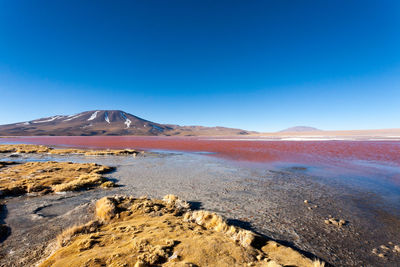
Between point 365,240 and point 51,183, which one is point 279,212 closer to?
point 365,240

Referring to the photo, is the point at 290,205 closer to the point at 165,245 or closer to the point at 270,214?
the point at 270,214

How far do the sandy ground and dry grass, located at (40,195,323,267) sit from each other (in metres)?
0.97

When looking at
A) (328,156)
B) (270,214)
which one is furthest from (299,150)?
(270,214)

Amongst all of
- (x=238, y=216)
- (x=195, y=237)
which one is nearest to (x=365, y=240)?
(x=238, y=216)

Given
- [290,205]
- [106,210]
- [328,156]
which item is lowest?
[290,205]

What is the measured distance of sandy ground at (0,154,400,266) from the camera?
196 inches

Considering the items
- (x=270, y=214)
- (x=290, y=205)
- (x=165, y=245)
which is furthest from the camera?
(x=290, y=205)

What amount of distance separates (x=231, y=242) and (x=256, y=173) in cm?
1094

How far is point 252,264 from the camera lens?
380cm

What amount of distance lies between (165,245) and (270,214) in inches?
186

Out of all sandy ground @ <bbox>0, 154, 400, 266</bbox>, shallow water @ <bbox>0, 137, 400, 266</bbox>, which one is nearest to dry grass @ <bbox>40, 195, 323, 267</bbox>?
sandy ground @ <bbox>0, 154, 400, 266</bbox>

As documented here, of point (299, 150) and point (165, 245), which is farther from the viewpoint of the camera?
point (299, 150)

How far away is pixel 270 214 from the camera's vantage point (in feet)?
23.8

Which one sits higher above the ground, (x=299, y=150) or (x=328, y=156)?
(x=299, y=150)
